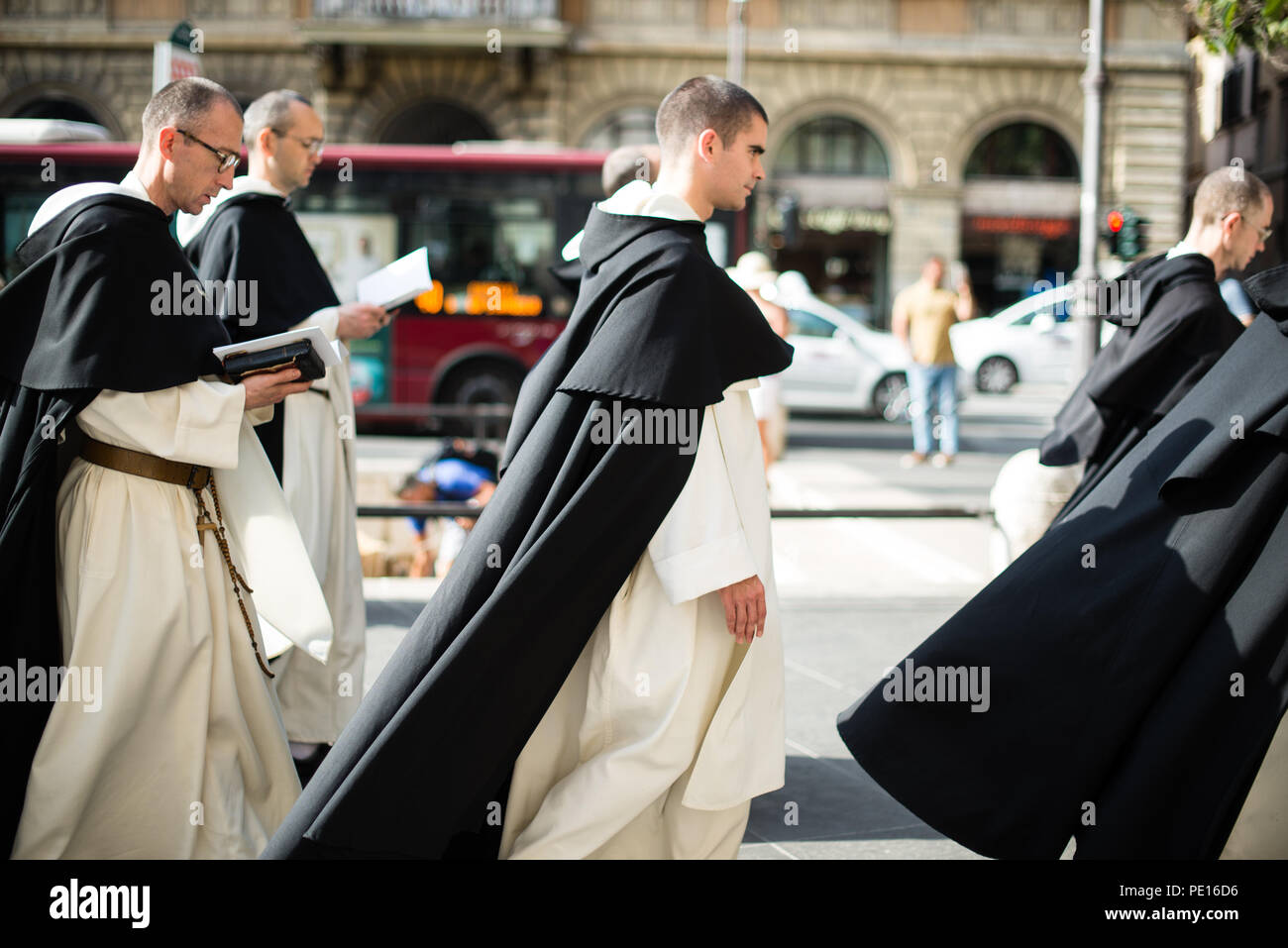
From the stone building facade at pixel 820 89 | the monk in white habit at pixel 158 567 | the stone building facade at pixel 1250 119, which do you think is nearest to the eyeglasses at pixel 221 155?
the monk in white habit at pixel 158 567

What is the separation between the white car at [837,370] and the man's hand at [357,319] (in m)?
13.8

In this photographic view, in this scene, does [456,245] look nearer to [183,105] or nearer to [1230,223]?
[1230,223]

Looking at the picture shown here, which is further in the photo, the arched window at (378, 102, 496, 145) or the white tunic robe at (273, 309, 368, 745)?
the arched window at (378, 102, 496, 145)

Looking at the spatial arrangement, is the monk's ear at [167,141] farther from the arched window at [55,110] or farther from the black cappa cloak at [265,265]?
the arched window at [55,110]

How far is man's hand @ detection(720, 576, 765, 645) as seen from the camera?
9.88 feet

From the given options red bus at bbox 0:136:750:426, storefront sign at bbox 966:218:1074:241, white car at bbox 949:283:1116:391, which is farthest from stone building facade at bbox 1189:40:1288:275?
red bus at bbox 0:136:750:426

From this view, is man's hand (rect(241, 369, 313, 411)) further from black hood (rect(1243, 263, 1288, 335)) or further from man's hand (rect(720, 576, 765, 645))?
black hood (rect(1243, 263, 1288, 335))

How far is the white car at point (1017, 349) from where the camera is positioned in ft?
71.4

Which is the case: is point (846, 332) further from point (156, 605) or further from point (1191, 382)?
point (156, 605)

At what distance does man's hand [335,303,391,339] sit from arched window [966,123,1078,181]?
24438 millimetres

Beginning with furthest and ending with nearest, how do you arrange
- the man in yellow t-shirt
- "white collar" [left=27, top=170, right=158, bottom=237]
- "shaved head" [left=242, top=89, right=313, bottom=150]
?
the man in yellow t-shirt < "shaved head" [left=242, top=89, right=313, bottom=150] < "white collar" [left=27, top=170, right=158, bottom=237]

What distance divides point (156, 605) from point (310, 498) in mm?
1214

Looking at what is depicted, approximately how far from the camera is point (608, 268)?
308 centimetres
